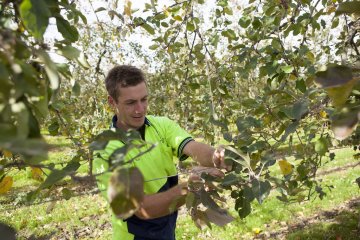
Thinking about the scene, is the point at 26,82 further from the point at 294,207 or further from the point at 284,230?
the point at 294,207

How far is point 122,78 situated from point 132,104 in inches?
6.8

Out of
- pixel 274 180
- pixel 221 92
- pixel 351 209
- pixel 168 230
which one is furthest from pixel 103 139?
pixel 351 209

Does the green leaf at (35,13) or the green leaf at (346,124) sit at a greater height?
the green leaf at (35,13)

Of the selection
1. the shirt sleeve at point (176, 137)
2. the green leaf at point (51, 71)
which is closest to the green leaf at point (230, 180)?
the green leaf at point (51, 71)

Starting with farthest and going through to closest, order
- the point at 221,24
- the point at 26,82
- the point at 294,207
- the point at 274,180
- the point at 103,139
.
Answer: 1. the point at 294,207
2. the point at 221,24
3. the point at 274,180
4. the point at 103,139
5. the point at 26,82

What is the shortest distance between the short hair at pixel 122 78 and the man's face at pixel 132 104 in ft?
0.09

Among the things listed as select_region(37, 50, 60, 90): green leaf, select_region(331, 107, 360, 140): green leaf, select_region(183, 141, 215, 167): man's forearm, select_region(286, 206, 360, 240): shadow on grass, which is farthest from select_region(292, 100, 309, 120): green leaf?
select_region(286, 206, 360, 240): shadow on grass

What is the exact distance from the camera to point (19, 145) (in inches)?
15.1

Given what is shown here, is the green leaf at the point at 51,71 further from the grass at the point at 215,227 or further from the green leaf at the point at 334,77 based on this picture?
the grass at the point at 215,227

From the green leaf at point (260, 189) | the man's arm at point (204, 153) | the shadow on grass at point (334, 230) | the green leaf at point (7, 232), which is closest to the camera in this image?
the green leaf at point (7, 232)

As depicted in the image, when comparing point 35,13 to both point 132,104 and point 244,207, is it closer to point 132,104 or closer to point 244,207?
point 244,207

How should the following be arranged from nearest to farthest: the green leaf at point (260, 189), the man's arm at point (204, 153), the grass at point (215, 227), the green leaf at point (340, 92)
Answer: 1. the green leaf at point (340, 92)
2. the green leaf at point (260, 189)
3. the man's arm at point (204, 153)
4. the grass at point (215, 227)

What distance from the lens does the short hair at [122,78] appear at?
2289 millimetres

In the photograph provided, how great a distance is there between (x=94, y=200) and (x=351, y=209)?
14.9 ft
